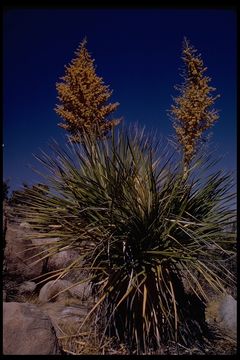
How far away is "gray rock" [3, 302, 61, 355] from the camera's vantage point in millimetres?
4047

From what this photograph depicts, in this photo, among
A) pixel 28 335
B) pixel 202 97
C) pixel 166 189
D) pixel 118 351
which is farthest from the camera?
pixel 202 97

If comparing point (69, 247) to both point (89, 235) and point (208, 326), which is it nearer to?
point (89, 235)

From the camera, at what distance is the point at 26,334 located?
410 centimetres

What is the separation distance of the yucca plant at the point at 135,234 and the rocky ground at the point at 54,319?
0.25m

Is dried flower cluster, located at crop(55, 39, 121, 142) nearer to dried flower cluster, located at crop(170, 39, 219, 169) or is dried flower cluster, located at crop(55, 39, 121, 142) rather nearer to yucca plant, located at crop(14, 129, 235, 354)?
dried flower cluster, located at crop(170, 39, 219, 169)

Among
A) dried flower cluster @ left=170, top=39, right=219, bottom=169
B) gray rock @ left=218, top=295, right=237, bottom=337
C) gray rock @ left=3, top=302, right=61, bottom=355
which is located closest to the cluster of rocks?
gray rock @ left=3, top=302, right=61, bottom=355

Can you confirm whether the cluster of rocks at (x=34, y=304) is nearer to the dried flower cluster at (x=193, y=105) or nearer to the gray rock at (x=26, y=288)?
the gray rock at (x=26, y=288)

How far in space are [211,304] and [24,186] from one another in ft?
12.9

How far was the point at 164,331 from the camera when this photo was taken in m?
4.71

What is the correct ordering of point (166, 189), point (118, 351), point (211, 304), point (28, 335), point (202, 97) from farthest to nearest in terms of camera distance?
point (202, 97) → point (211, 304) → point (166, 189) → point (118, 351) → point (28, 335)

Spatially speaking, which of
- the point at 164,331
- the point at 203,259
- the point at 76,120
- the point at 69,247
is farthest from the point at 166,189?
the point at 76,120

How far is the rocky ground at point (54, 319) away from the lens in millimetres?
4121

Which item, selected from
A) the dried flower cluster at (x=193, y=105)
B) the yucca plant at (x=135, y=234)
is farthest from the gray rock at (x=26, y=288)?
the dried flower cluster at (x=193, y=105)

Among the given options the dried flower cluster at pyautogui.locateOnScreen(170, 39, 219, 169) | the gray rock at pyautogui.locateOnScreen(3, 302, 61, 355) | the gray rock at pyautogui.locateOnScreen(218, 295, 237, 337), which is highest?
the dried flower cluster at pyautogui.locateOnScreen(170, 39, 219, 169)
